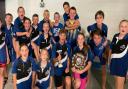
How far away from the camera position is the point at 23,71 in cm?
479

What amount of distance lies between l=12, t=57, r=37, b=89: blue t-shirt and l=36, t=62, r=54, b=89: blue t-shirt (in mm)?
99

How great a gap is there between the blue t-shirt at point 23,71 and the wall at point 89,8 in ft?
10.2

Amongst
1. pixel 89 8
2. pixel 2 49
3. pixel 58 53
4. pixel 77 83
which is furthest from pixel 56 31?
pixel 89 8

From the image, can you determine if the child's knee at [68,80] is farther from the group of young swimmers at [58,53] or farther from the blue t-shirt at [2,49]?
the blue t-shirt at [2,49]

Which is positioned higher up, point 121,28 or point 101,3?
point 101,3

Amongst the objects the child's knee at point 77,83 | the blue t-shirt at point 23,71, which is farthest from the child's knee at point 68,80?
the blue t-shirt at point 23,71

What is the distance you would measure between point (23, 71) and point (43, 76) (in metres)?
0.33

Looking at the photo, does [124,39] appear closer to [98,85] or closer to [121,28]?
[121,28]

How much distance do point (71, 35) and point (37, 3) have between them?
7.36 feet

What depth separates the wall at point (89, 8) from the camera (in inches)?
290

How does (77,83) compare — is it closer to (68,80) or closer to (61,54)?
(68,80)

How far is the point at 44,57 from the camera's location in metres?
Result: 4.81

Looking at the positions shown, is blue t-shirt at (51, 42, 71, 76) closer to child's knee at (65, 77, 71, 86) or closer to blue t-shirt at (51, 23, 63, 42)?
child's knee at (65, 77, 71, 86)

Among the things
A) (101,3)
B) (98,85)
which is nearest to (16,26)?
(98,85)
